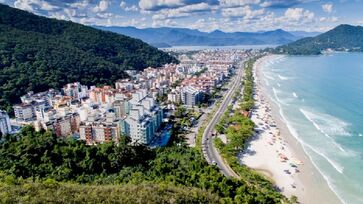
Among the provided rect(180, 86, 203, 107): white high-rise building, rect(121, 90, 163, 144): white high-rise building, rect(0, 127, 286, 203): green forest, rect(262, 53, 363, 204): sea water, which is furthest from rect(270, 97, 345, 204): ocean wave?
rect(121, 90, 163, 144): white high-rise building

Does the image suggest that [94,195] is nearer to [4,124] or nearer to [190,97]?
[4,124]

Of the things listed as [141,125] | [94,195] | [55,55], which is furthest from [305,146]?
[55,55]

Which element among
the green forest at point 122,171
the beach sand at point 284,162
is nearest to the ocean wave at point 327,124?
the beach sand at point 284,162

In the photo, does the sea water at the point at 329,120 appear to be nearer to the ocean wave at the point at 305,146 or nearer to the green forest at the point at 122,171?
the ocean wave at the point at 305,146

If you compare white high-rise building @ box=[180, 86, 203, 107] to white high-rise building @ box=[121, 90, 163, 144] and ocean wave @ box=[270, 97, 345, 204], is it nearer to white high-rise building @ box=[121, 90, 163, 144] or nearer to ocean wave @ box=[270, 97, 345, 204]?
ocean wave @ box=[270, 97, 345, 204]

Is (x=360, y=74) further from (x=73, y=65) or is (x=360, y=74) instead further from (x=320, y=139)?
(x=73, y=65)
